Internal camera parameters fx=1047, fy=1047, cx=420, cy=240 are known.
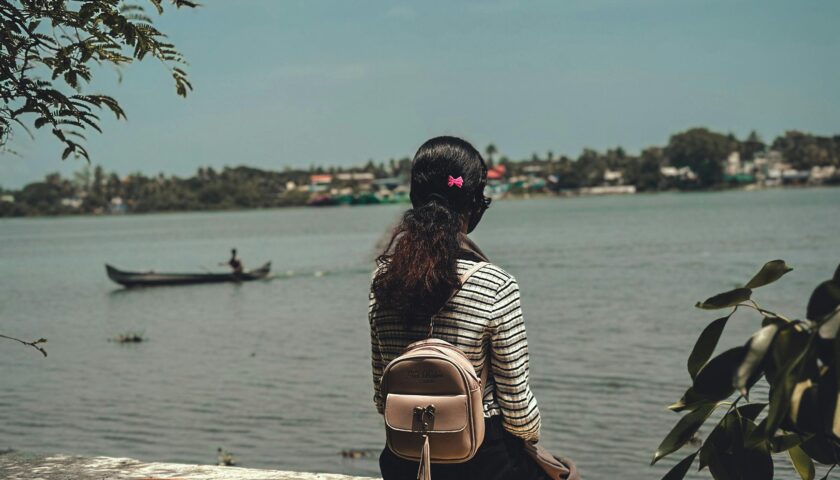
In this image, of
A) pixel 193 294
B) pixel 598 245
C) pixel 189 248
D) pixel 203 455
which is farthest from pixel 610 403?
pixel 189 248

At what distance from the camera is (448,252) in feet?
9.57

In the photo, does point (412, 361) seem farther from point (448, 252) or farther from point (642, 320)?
point (642, 320)

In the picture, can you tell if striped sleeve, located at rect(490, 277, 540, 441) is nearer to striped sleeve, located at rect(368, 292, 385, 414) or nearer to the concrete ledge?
striped sleeve, located at rect(368, 292, 385, 414)

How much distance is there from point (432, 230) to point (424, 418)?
52cm

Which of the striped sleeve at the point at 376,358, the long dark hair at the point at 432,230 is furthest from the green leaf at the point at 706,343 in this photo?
the striped sleeve at the point at 376,358

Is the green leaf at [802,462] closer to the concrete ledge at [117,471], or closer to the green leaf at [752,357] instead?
the green leaf at [752,357]

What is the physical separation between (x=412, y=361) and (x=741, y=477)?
964mm

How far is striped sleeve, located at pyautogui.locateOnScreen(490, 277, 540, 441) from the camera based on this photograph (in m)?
2.89

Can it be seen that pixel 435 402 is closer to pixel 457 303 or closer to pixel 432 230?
pixel 457 303

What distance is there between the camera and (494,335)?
2.90 m

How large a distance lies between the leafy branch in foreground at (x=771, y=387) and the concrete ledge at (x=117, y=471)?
2.97 meters

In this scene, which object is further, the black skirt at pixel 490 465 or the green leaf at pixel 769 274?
the black skirt at pixel 490 465

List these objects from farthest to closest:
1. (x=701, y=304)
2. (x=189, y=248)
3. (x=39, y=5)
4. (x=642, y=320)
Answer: (x=189, y=248) < (x=642, y=320) < (x=39, y=5) < (x=701, y=304)

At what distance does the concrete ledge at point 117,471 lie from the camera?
16.2ft
